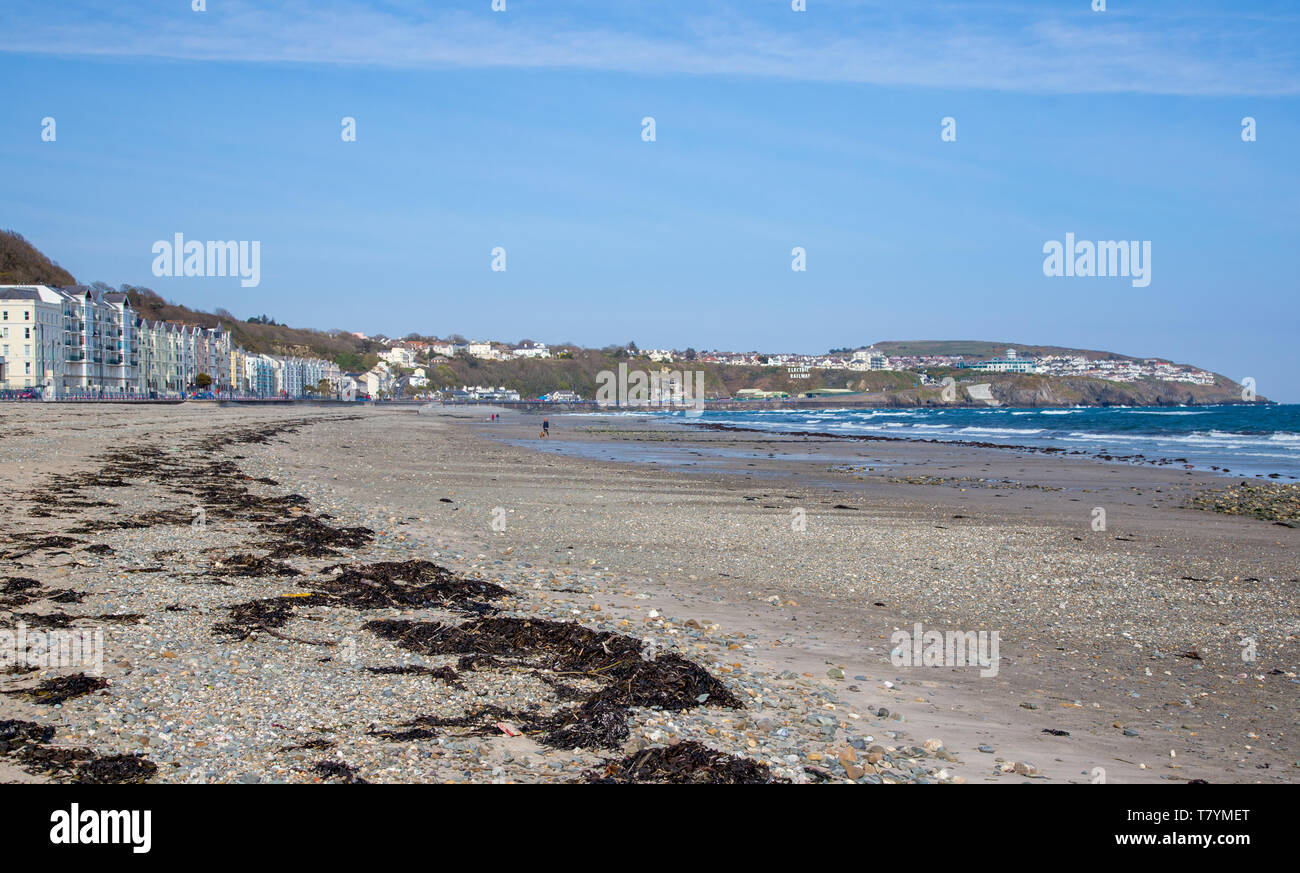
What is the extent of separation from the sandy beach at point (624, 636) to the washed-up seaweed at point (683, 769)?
0.08ft

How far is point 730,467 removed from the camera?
2611 cm

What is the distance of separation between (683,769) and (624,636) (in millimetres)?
2423

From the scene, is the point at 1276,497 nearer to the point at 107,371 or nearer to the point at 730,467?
the point at 730,467

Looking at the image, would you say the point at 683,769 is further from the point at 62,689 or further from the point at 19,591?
the point at 19,591

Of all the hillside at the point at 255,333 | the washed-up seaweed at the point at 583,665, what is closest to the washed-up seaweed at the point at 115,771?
the washed-up seaweed at the point at 583,665

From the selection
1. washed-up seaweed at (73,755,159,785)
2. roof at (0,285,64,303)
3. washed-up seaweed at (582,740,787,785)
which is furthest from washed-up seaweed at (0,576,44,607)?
roof at (0,285,64,303)

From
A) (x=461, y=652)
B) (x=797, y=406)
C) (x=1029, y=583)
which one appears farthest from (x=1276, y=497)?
(x=797, y=406)

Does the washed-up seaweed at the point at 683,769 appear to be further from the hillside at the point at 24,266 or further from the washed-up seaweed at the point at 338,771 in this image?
the hillside at the point at 24,266

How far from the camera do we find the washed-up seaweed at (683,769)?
3.98 m

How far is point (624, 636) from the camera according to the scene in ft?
Result: 21.2

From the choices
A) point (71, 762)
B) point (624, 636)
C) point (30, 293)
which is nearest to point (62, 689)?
point (71, 762)

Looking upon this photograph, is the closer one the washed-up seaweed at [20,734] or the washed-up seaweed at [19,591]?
the washed-up seaweed at [20,734]

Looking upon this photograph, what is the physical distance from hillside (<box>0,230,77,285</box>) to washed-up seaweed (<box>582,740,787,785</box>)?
343ft
